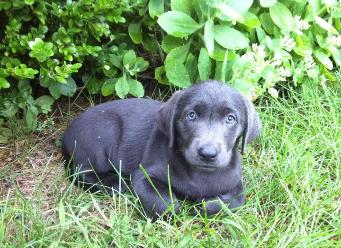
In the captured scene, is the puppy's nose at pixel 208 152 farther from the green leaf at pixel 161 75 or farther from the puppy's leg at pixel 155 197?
the green leaf at pixel 161 75

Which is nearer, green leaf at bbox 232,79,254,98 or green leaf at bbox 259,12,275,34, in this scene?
green leaf at bbox 232,79,254,98

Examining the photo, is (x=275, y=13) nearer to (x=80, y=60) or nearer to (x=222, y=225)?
(x=80, y=60)

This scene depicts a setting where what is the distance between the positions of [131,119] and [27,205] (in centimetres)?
109

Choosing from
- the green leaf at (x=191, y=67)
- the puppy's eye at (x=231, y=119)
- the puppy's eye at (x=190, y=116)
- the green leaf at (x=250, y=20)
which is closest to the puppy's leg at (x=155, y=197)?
the puppy's eye at (x=190, y=116)

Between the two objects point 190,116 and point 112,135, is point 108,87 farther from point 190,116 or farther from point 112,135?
point 190,116

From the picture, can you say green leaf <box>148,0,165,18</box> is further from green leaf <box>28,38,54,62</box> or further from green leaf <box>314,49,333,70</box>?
green leaf <box>314,49,333,70</box>

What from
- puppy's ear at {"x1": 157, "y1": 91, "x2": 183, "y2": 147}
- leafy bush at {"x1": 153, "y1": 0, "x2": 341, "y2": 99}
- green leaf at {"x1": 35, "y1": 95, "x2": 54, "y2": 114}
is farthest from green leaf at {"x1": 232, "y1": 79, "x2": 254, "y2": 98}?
green leaf at {"x1": 35, "y1": 95, "x2": 54, "y2": 114}

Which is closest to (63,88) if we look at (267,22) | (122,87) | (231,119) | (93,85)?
(93,85)

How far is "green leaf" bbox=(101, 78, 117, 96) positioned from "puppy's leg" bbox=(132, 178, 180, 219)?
119 centimetres

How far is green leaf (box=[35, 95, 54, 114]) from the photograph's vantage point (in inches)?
188

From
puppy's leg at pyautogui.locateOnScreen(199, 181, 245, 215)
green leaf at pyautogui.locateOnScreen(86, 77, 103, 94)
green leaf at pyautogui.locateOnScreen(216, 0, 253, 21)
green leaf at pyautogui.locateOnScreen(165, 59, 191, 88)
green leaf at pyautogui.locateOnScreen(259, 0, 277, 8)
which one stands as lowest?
puppy's leg at pyautogui.locateOnScreen(199, 181, 245, 215)

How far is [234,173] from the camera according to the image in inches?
157

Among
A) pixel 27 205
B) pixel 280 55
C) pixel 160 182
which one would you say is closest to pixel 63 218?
pixel 27 205

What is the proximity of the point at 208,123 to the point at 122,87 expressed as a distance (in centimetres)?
127
